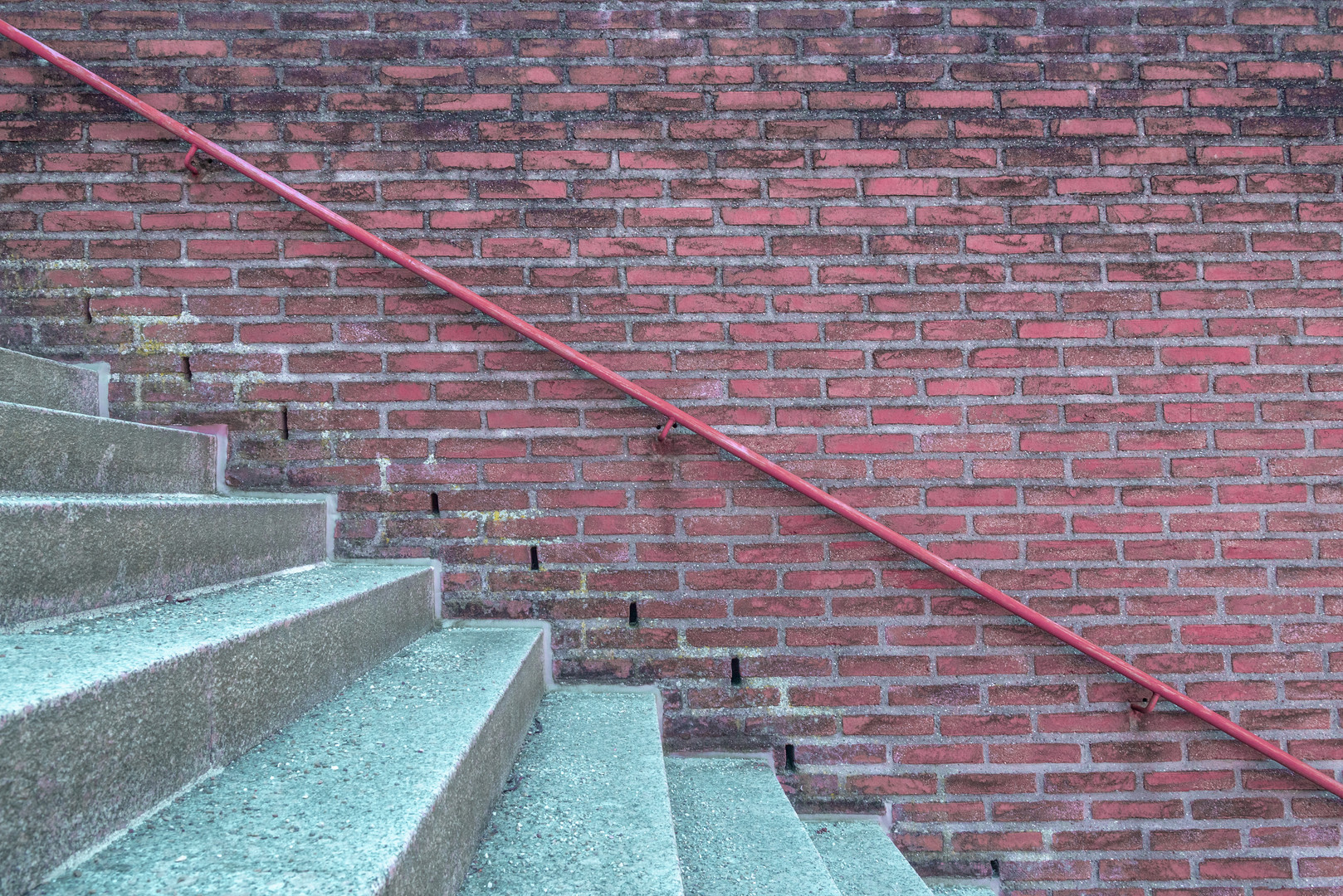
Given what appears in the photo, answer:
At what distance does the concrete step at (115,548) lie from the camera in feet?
3.01

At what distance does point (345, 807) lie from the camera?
835 mm

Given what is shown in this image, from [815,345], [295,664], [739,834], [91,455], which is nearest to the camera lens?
[295,664]

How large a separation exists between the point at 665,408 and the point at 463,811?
1102 mm

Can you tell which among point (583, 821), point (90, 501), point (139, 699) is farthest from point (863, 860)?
point (90, 501)

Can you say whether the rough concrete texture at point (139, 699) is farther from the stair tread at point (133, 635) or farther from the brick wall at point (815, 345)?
the brick wall at point (815, 345)

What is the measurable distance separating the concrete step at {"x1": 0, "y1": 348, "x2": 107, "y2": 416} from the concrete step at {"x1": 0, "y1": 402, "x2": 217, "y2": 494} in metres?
0.27

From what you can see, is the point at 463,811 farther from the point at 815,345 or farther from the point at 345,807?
the point at 815,345

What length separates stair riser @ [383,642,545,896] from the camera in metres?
0.80

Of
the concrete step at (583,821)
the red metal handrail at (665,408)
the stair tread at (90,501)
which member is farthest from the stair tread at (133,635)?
the red metal handrail at (665,408)

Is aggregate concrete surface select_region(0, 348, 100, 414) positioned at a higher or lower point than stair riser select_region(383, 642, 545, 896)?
higher

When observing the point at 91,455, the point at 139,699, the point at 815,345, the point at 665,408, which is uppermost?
the point at 815,345

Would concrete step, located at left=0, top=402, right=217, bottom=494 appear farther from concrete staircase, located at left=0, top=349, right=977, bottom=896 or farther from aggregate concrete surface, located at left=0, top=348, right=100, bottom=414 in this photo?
aggregate concrete surface, located at left=0, top=348, right=100, bottom=414

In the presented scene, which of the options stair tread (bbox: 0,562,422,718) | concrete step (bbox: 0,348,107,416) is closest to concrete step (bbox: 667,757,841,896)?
stair tread (bbox: 0,562,422,718)

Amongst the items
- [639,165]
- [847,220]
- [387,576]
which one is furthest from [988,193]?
[387,576]
